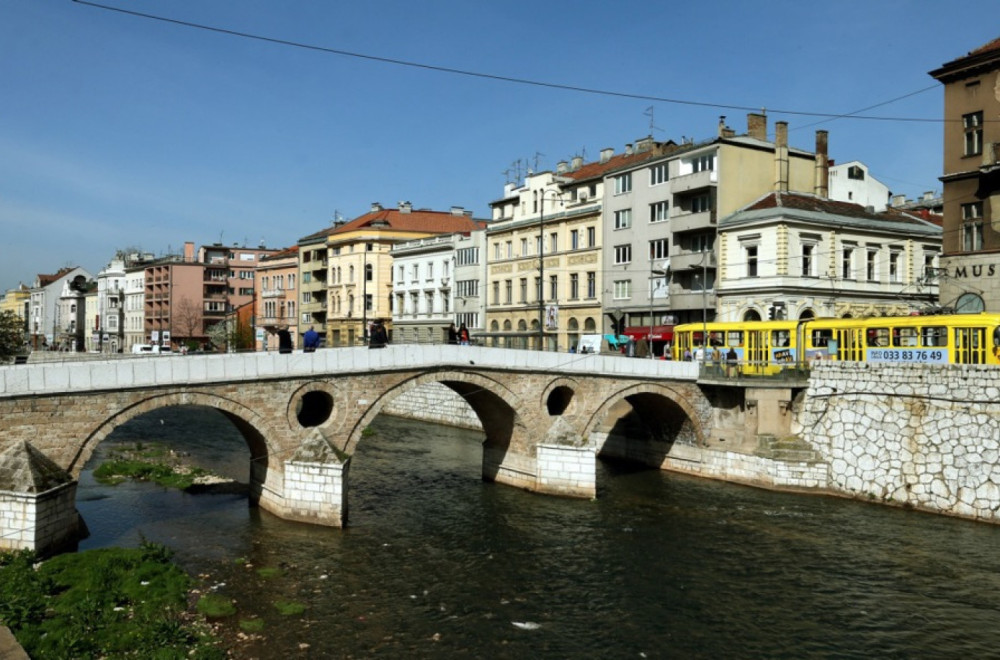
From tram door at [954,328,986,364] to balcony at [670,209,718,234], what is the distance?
17.7 metres

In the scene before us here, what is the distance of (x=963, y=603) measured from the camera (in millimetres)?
19641

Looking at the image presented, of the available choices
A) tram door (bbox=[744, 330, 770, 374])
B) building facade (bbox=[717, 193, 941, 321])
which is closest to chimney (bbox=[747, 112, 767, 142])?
building facade (bbox=[717, 193, 941, 321])

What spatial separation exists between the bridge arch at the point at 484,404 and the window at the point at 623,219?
21881 millimetres

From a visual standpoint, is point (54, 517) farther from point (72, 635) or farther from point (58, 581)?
point (72, 635)

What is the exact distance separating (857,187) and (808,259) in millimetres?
13452

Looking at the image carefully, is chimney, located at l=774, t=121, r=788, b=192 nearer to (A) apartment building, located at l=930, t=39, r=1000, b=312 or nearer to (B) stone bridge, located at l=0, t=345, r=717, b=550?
(A) apartment building, located at l=930, t=39, r=1000, b=312

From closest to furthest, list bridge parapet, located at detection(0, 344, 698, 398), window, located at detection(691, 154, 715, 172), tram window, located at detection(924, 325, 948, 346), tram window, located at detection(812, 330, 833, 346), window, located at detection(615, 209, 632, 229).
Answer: bridge parapet, located at detection(0, 344, 698, 398) → tram window, located at detection(924, 325, 948, 346) → tram window, located at detection(812, 330, 833, 346) → window, located at detection(691, 154, 715, 172) → window, located at detection(615, 209, 632, 229)

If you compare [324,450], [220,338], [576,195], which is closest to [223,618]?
[324,450]

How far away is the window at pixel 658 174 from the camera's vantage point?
4878 cm

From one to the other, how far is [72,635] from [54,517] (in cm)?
635

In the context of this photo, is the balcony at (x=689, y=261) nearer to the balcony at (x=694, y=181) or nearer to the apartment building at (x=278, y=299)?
the balcony at (x=694, y=181)

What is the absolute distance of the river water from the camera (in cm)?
1747

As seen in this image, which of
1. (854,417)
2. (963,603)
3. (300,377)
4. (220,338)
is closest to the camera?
(963,603)

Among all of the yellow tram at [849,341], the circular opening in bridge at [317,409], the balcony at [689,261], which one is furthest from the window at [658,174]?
the circular opening in bridge at [317,409]
